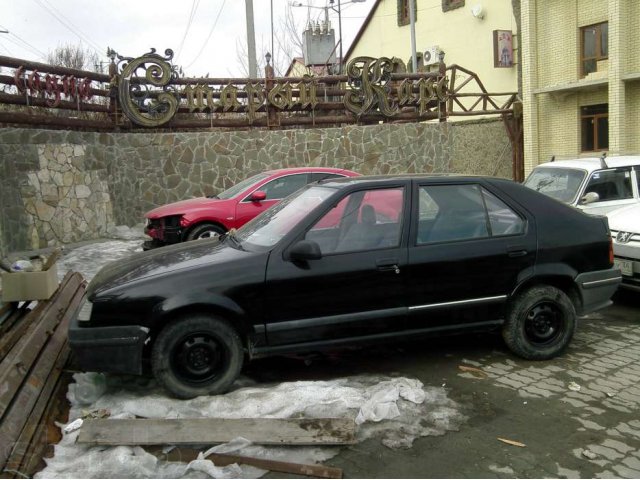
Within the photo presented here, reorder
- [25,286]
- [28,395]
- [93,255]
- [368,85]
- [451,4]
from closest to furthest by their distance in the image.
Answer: [28,395] → [25,286] → [93,255] → [368,85] → [451,4]

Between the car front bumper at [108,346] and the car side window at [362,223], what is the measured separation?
147cm

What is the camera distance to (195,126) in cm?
1588

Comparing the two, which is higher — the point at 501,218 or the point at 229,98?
the point at 229,98

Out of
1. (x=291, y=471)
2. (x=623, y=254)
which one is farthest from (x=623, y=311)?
(x=291, y=471)

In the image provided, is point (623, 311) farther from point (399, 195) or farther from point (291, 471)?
point (291, 471)

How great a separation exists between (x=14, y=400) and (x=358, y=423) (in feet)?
7.27

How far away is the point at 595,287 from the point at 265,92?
1244cm

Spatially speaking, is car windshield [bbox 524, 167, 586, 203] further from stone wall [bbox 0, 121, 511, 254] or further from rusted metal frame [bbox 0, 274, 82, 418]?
stone wall [bbox 0, 121, 511, 254]

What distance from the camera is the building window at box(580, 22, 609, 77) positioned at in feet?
68.7

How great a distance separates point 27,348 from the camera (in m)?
4.61

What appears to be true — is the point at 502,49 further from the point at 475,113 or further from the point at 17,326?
the point at 17,326

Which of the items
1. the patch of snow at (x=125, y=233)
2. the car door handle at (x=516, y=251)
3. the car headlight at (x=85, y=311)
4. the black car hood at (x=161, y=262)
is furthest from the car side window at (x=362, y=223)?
the patch of snow at (x=125, y=233)

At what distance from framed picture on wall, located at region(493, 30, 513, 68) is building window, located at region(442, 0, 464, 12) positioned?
4617 mm

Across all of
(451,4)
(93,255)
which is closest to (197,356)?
(93,255)
